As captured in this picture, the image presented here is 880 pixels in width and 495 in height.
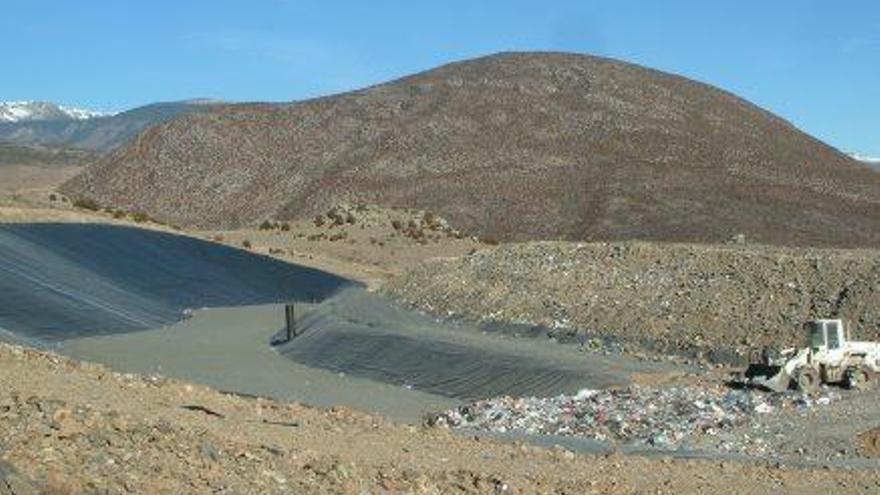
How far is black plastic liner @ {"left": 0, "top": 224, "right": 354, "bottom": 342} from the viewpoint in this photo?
33938mm

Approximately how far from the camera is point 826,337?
76.8ft

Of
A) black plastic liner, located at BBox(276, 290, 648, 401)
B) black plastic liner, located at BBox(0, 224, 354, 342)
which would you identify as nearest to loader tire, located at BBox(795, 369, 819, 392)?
black plastic liner, located at BBox(276, 290, 648, 401)

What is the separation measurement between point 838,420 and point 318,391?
38.6 feet

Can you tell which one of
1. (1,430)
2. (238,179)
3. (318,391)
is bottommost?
(318,391)

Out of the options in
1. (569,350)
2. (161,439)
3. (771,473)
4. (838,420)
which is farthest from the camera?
(569,350)

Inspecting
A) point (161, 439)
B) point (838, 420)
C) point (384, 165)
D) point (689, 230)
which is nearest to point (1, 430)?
point (161, 439)

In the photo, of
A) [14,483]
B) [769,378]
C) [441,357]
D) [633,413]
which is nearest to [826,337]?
[769,378]

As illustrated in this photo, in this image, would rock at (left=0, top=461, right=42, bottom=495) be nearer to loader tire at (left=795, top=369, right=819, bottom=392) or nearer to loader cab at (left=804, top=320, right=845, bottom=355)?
loader tire at (left=795, top=369, right=819, bottom=392)

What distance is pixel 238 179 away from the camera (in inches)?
4146

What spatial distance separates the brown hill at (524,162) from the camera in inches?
3307

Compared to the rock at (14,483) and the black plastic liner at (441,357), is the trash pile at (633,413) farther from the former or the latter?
the rock at (14,483)

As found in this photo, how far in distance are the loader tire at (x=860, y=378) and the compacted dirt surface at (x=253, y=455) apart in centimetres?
768

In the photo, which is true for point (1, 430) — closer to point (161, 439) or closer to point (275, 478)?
point (161, 439)

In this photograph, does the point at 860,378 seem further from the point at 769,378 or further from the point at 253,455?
the point at 253,455
